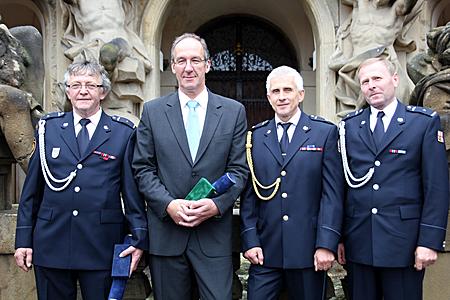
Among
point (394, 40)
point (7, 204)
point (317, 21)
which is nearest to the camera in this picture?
point (7, 204)

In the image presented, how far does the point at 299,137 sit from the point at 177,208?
71cm

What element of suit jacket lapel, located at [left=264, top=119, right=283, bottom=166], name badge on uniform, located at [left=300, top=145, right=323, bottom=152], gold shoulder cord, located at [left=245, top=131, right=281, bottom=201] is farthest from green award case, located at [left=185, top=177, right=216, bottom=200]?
name badge on uniform, located at [left=300, top=145, right=323, bottom=152]

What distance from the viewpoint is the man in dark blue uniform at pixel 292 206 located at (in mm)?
2824

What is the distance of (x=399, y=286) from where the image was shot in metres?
2.73

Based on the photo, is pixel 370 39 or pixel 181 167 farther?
pixel 370 39

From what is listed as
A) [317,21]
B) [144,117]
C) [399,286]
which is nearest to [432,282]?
[399,286]

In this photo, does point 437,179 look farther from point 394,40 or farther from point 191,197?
point 394,40

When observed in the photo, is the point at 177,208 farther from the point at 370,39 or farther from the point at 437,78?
the point at 370,39

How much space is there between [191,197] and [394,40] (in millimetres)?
7091

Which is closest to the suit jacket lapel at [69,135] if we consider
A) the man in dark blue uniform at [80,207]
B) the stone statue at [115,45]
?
the man in dark blue uniform at [80,207]

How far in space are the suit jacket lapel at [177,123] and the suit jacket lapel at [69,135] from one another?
477 millimetres

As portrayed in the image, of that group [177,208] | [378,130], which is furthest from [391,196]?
[177,208]

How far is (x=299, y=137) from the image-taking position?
2.95 meters

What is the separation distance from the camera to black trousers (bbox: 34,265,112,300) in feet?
9.27
